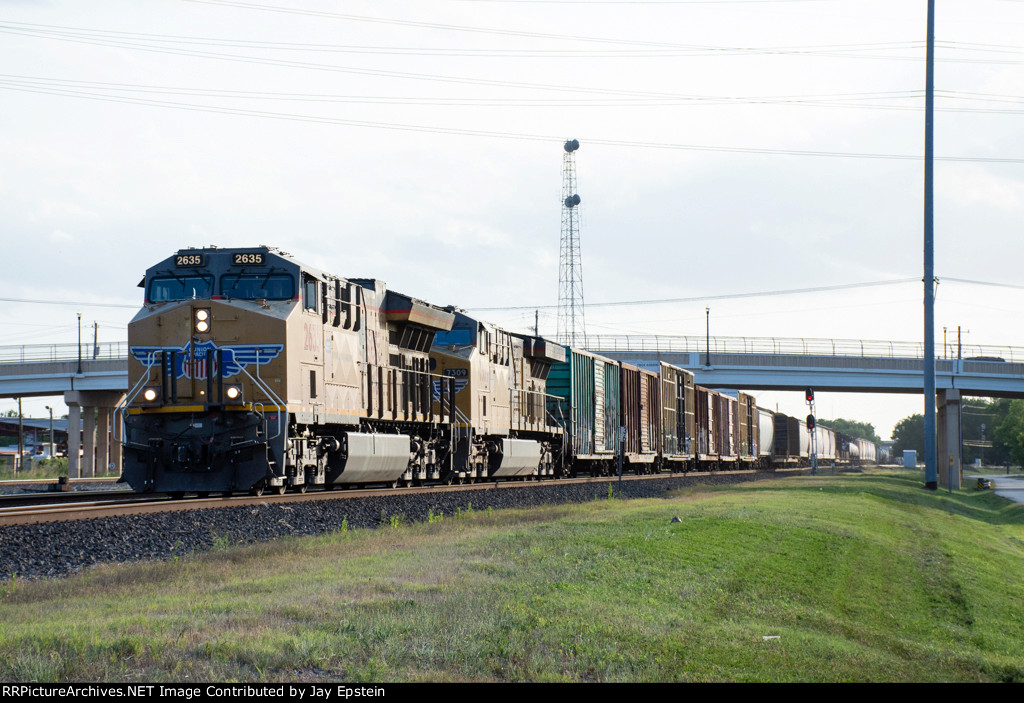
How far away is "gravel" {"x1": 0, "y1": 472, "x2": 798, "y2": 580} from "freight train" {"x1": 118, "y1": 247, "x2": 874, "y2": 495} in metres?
1.40

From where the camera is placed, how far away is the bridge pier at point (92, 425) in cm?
5688

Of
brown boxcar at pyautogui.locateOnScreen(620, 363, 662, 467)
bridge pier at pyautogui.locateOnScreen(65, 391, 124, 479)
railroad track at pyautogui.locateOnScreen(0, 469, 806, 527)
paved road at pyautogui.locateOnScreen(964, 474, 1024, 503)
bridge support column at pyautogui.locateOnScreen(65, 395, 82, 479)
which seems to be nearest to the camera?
railroad track at pyautogui.locateOnScreen(0, 469, 806, 527)

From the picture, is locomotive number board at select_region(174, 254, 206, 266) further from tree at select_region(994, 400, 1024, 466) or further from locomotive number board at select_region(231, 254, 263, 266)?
tree at select_region(994, 400, 1024, 466)

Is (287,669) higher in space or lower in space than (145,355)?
lower

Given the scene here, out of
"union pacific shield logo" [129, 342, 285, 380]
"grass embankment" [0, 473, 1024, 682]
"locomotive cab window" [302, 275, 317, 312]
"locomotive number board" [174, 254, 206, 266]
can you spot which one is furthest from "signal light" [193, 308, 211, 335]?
"grass embankment" [0, 473, 1024, 682]

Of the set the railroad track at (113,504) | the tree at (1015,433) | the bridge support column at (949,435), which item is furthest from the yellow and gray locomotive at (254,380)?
the tree at (1015,433)

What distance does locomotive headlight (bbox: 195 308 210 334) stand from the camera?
16.7 m

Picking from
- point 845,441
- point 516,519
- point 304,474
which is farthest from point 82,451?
point 845,441

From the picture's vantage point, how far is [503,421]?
27.2 meters

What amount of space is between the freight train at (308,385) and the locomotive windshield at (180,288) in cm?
2

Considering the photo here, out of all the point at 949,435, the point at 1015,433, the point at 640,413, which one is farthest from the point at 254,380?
the point at 1015,433
